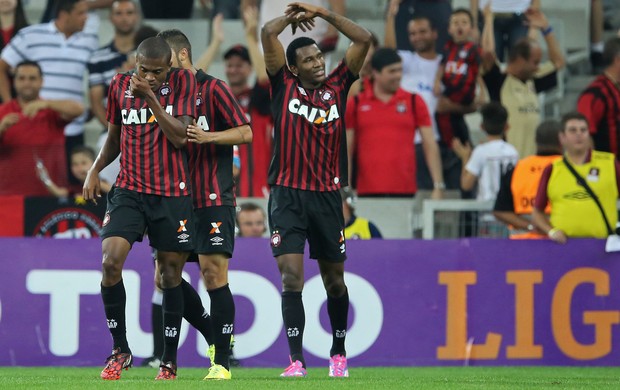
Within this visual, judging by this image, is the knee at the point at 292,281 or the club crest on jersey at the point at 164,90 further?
the knee at the point at 292,281

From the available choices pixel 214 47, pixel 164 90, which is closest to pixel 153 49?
pixel 164 90

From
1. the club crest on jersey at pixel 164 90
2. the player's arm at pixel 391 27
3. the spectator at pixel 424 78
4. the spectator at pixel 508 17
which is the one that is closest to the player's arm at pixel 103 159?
the club crest on jersey at pixel 164 90

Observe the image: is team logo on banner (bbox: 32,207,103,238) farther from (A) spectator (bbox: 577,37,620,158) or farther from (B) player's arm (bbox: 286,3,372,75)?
(A) spectator (bbox: 577,37,620,158)

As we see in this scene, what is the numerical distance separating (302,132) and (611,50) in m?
5.62

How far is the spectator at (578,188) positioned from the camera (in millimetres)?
11203

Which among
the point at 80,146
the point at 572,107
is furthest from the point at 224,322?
the point at 572,107

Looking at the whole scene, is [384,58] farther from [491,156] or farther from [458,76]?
[458,76]

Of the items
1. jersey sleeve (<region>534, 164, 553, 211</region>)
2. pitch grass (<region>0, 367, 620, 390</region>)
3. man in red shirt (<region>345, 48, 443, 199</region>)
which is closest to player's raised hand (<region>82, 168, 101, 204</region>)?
pitch grass (<region>0, 367, 620, 390</region>)

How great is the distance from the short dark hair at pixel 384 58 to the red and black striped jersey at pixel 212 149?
411 centimetres

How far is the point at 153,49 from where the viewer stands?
25.6 ft

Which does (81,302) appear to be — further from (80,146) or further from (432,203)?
(432,203)

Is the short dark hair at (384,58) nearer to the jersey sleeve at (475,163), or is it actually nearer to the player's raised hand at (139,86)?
the jersey sleeve at (475,163)

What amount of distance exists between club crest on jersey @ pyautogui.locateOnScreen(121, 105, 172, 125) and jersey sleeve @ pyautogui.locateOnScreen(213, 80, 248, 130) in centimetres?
50

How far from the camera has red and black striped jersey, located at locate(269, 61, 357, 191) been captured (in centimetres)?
891
